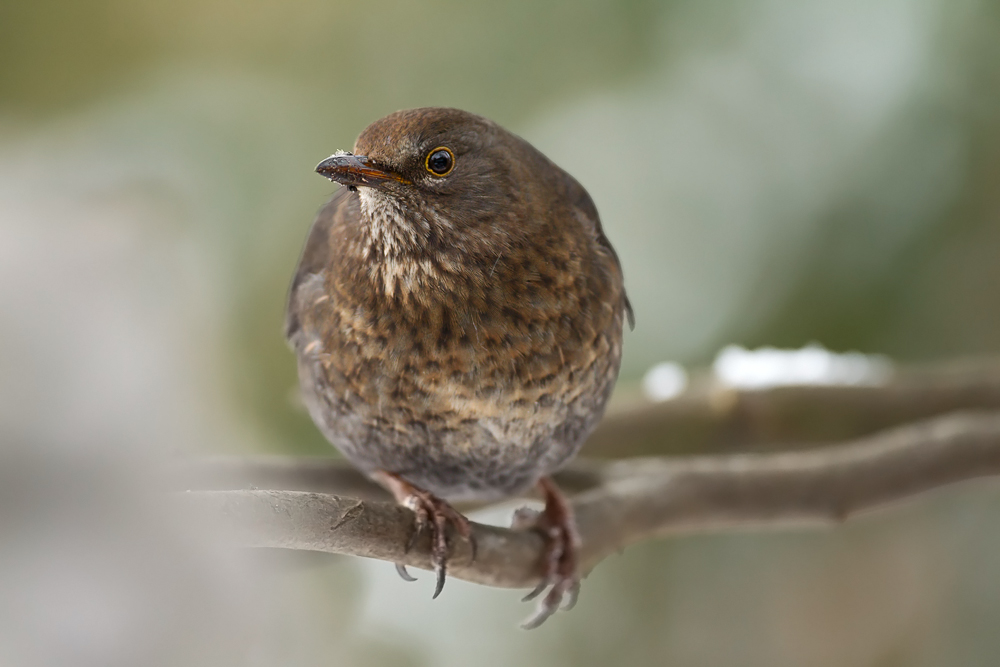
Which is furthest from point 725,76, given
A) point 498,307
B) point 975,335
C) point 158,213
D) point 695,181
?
point 158,213

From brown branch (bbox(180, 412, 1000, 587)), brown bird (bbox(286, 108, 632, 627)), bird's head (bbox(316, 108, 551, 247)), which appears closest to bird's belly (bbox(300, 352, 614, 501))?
brown bird (bbox(286, 108, 632, 627))

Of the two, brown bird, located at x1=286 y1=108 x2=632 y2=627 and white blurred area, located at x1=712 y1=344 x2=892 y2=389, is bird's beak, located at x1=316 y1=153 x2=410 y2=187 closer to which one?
brown bird, located at x1=286 y1=108 x2=632 y2=627

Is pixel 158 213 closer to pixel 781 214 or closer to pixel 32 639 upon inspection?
pixel 32 639

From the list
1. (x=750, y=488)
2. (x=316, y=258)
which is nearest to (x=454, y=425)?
(x=316, y=258)

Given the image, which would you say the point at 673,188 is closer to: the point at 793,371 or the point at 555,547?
the point at 793,371

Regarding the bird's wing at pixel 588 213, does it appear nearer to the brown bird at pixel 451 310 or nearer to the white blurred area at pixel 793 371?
the brown bird at pixel 451 310

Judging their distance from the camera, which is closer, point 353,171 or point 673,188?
point 353,171
